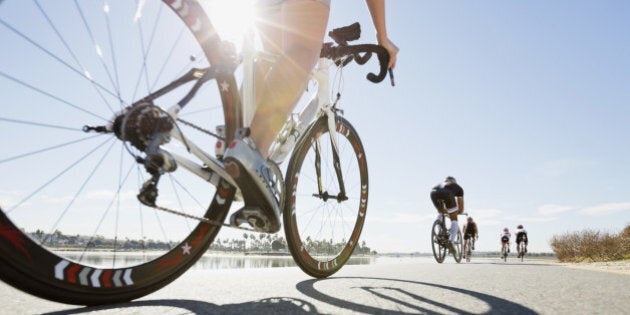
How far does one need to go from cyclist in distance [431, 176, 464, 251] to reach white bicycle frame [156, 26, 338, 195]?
21.5 feet

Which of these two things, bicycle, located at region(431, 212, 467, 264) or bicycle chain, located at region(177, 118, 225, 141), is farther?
bicycle, located at region(431, 212, 467, 264)

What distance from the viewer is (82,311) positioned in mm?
1600

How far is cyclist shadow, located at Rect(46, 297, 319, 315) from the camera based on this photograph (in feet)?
5.39

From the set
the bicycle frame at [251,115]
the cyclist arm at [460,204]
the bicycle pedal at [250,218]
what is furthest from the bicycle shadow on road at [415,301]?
the cyclist arm at [460,204]

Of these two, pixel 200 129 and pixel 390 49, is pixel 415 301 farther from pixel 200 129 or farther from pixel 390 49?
pixel 390 49

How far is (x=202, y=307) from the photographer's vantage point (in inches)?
69.4

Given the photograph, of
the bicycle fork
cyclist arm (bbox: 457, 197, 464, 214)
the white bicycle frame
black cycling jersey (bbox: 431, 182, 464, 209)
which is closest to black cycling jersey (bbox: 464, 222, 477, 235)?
cyclist arm (bbox: 457, 197, 464, 214)

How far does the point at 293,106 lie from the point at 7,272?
139 cm

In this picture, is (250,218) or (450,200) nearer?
(250,218)

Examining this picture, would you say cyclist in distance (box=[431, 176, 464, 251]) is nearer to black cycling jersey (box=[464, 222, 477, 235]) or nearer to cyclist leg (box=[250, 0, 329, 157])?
black cycling jersey (box=[464, 222, 477, 235])

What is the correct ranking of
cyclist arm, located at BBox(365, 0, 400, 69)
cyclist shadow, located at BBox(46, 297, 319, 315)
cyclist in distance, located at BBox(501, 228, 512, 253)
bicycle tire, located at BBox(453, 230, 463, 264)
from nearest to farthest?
cyclist shadow, located at BBox(46, 297, 319, 315) < cyclist arm, located at BBox(365, 0, 400, 69) < bicycle tire, located at BBox(453, 230, 463, 264) < cyclist in distance, located at BBox(501, 228, 512, 253)

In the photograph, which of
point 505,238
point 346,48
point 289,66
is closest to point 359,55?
point 346,48

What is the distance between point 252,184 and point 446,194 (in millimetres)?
8323

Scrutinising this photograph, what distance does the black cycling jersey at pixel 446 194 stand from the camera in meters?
9.58
